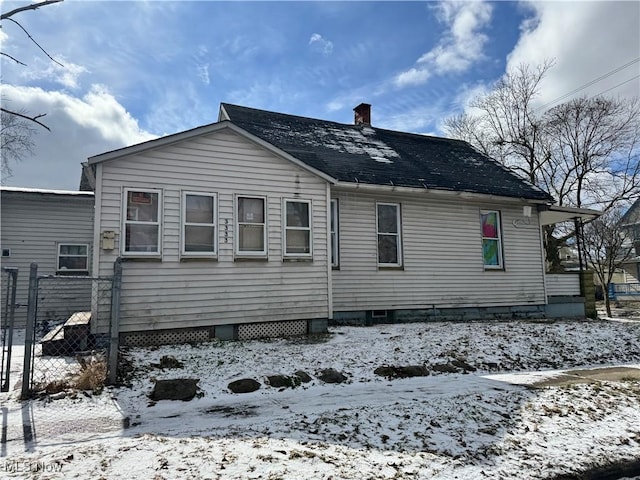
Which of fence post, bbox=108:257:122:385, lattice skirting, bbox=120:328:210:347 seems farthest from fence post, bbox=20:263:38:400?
lattice skirting, bbox=120:328:210:347

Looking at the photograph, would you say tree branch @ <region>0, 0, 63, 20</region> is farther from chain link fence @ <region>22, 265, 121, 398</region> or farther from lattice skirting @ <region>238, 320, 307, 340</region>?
lattice skirting @ <region>238, 320, 307, 340</region>

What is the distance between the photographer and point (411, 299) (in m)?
11.6

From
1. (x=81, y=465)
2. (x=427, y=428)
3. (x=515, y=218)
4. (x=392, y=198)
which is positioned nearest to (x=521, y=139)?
(x=515, y=218)

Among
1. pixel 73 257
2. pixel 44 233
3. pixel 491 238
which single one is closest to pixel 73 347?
pixel 73 257

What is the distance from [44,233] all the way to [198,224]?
285 inches

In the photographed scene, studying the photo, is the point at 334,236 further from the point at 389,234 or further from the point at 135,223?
the point at 135,223

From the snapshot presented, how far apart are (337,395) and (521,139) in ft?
93.3

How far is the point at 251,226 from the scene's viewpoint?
8.88 metres

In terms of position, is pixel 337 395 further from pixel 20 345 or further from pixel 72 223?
pixel 72 223

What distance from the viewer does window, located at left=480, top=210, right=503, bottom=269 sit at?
12.9 m

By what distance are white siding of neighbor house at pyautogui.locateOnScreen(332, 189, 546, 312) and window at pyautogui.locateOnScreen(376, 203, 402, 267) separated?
179 millimetres

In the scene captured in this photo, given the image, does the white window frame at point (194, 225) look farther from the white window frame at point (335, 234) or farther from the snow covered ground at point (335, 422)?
the white window frame at point (335, 234)

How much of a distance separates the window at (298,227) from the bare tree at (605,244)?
675 inches

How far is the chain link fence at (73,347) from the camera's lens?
5168mm
